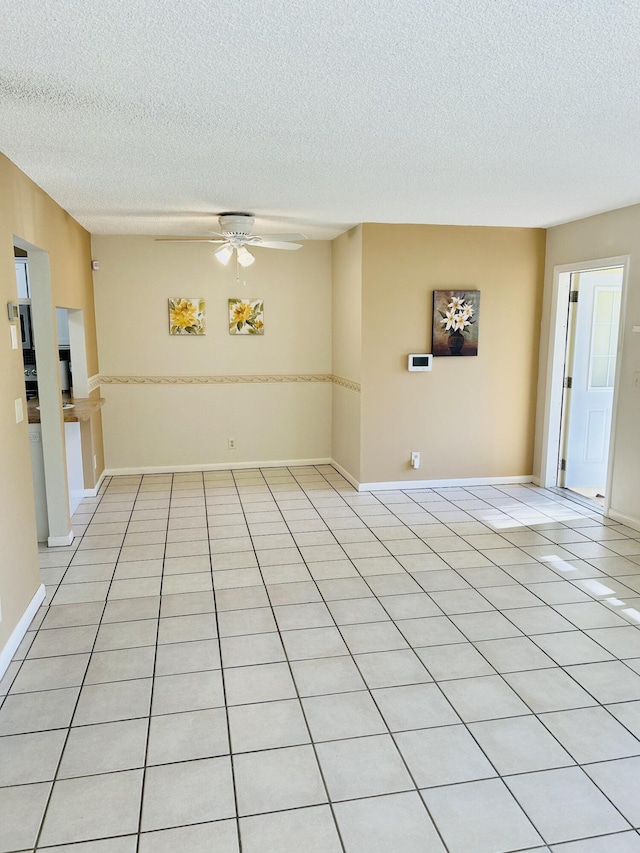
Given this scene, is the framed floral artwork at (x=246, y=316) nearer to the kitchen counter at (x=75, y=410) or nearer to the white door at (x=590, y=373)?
the kitchen counter at (x=75, y=410)

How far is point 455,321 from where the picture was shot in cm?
566

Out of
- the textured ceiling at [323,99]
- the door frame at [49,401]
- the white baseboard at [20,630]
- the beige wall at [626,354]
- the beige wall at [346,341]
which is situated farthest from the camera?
the beige wall at [346,341]

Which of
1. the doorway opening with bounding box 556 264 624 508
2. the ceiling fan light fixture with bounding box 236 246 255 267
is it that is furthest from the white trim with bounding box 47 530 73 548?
the doorway opening with bounding box 556 264 624 508

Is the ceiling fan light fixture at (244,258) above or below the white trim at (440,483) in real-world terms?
above

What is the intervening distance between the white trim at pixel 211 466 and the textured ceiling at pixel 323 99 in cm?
296

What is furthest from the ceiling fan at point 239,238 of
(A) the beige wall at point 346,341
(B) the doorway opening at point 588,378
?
(B) the doorway opening at point 588,378

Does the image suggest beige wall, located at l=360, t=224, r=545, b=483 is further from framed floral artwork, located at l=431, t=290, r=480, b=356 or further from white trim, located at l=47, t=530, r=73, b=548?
white trim, located at l=47, t=530, r=73, b=548

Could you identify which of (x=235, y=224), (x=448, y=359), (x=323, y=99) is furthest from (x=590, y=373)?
(x=323, y=99)

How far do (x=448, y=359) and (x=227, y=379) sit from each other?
231 centimetres

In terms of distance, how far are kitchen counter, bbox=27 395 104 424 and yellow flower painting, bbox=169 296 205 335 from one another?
1145 mm

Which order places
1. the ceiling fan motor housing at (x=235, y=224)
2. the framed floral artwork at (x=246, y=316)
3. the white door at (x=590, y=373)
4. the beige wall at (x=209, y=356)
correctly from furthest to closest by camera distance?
the framed floral artwork at (x=246, y=316), the beige wall at (x=209, y=356), the white door at (x=590, y=373), the ceiling fan motor housing at (x=235, y=224)

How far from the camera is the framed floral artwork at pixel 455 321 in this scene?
5605mm

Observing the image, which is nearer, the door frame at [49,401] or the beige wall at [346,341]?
the door frame at [49,401]

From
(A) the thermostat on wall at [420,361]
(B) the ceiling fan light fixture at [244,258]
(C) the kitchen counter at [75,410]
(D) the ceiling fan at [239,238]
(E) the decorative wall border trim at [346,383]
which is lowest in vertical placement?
(C) the kitchen counter at [75,410]
